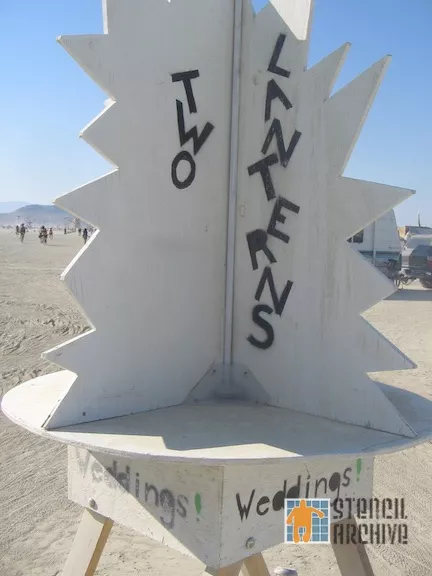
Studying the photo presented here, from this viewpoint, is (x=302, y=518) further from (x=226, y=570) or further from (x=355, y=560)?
(x=355, y=560)

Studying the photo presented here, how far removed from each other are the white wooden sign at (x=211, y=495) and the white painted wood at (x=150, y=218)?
0.90ft

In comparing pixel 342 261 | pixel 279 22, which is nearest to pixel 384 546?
pixel 342 261

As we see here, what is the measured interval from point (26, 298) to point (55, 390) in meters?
12.9

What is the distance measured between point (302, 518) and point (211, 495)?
0.48 meters

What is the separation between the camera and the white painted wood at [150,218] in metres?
2.24

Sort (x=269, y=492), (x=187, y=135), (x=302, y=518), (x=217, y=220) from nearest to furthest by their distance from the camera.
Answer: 1. (x=269, y=492)
2. (x=302, y=518)
3. (x=187, y=135)
4. (x=217, y=220)

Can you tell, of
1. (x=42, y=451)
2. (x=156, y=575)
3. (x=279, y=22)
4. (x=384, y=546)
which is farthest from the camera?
(x=42, y=451)

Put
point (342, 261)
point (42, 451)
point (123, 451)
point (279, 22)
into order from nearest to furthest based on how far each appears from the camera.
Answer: point (123, 451)
point (342, 261)
point (279, 22)
point (42, 451)

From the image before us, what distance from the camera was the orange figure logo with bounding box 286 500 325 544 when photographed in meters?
2.23

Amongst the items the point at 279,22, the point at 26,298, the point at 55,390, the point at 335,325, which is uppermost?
the point at 279,22

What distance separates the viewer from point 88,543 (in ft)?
8.63

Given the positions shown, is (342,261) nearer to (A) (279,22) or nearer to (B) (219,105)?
(B) (219,105)

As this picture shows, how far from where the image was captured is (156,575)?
4.00 metres

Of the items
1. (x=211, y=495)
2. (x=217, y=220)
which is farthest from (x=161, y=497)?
(x=217, y=220)
